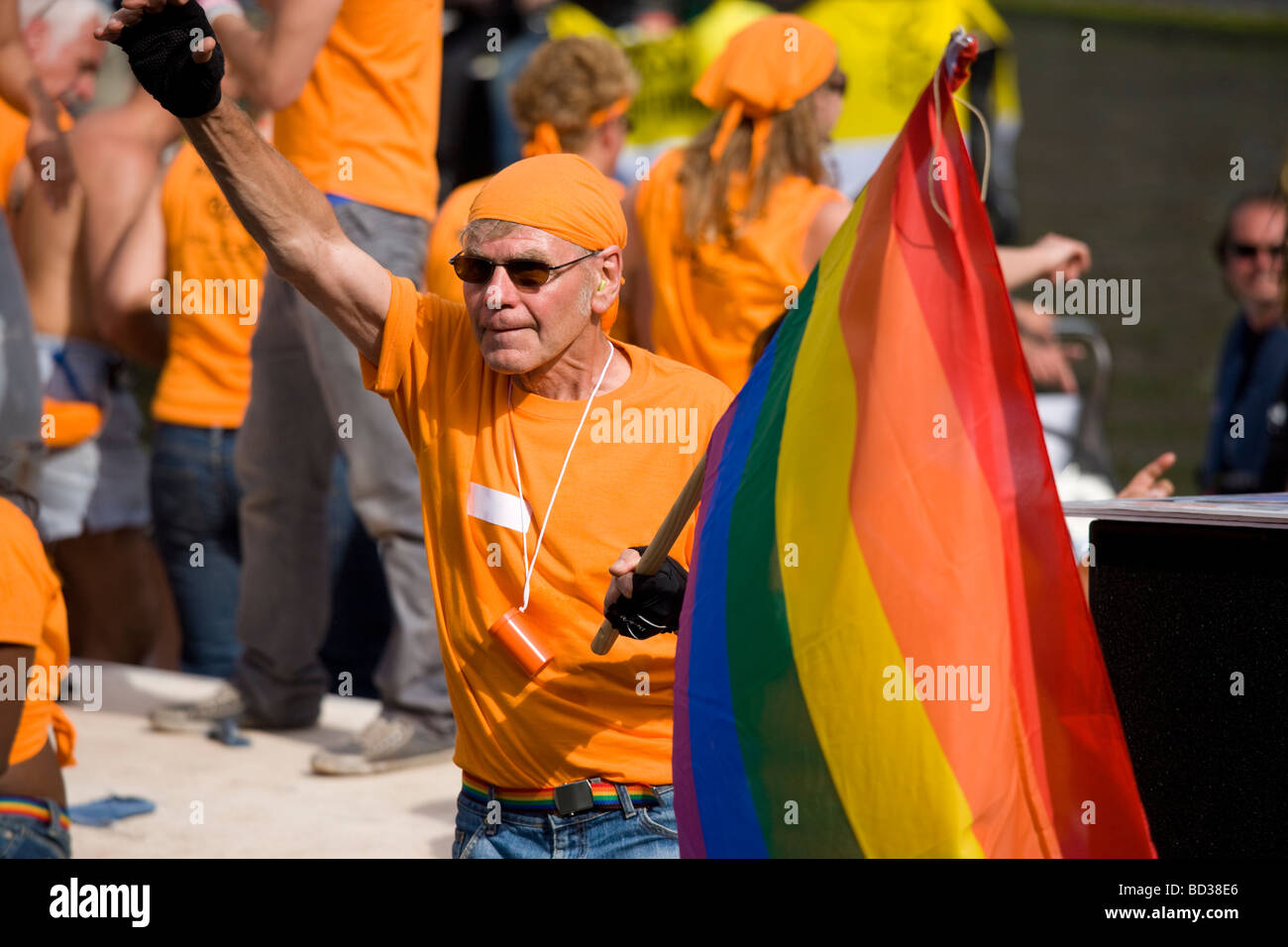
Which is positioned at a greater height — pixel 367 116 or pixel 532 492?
pixel 367 116

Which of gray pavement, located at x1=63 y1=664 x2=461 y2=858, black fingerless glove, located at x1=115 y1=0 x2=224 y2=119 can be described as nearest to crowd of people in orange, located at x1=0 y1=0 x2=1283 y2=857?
black fingerless glove, located at x1=115 y1=0 x2=224 y2=119

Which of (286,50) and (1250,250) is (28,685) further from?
(1250,250)

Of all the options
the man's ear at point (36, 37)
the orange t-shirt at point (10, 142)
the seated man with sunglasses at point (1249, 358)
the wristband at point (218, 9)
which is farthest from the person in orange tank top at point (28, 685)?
the seated man with sunglasses at point (1249, 358)

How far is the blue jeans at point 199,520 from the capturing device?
5.11 m

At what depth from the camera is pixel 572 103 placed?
489 cm

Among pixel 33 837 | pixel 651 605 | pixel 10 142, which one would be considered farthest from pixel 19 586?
pixel 10 142

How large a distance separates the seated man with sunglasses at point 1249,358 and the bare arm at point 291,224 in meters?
4.62

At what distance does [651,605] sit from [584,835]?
0.44 m

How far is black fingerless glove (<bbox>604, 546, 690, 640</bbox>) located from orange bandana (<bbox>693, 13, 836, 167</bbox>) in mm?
2266

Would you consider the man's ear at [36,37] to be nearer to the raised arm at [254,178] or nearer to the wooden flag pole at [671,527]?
the raised arm at [254,178]

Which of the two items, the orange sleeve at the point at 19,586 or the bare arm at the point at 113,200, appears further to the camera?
the bare arm at the point at 113,200
